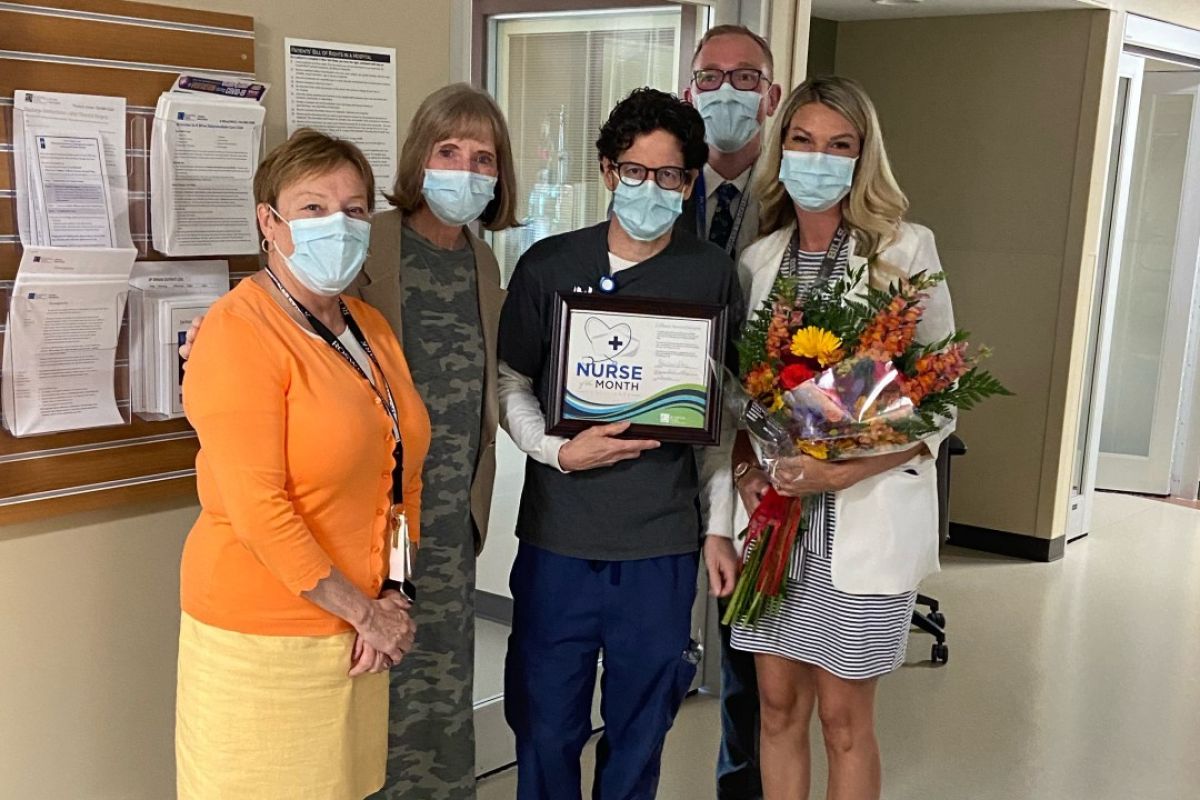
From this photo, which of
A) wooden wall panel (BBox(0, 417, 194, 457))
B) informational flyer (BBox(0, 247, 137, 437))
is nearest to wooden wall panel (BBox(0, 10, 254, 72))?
informational flyer (BBox(0, 247, 137, 437))

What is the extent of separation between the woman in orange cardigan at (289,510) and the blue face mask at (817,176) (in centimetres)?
84

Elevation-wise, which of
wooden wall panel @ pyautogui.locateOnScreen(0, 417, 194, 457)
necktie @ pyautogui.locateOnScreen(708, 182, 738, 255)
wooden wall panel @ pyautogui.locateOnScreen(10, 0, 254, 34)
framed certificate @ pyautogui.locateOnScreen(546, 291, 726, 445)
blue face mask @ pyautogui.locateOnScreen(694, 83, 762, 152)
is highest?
wooden wall panel @ pyautogui.locateOnScreen(10, 0, 254, 34)

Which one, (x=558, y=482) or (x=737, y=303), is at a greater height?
(x=737, y=303)

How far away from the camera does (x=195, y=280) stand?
2268mm

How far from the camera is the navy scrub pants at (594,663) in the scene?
2.27 m

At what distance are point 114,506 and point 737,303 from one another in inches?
49.4

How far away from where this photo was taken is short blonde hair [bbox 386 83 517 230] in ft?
7.05

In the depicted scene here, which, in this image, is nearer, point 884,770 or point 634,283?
point 634,283

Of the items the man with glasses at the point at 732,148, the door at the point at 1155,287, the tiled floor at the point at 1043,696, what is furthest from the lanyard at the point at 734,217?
the door at the point at 1155,287

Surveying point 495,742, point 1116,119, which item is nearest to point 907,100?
point 1116,119

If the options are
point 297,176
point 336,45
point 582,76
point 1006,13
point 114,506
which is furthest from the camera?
point 1006,13

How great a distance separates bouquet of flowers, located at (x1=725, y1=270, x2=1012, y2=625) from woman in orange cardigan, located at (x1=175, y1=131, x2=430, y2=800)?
0.69 m

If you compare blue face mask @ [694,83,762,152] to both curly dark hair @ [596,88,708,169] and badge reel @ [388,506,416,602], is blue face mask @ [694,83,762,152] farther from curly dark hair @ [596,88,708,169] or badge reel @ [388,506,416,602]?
badge reel @ [388,506,416,602]

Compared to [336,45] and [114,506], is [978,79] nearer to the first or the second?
[336,45]
